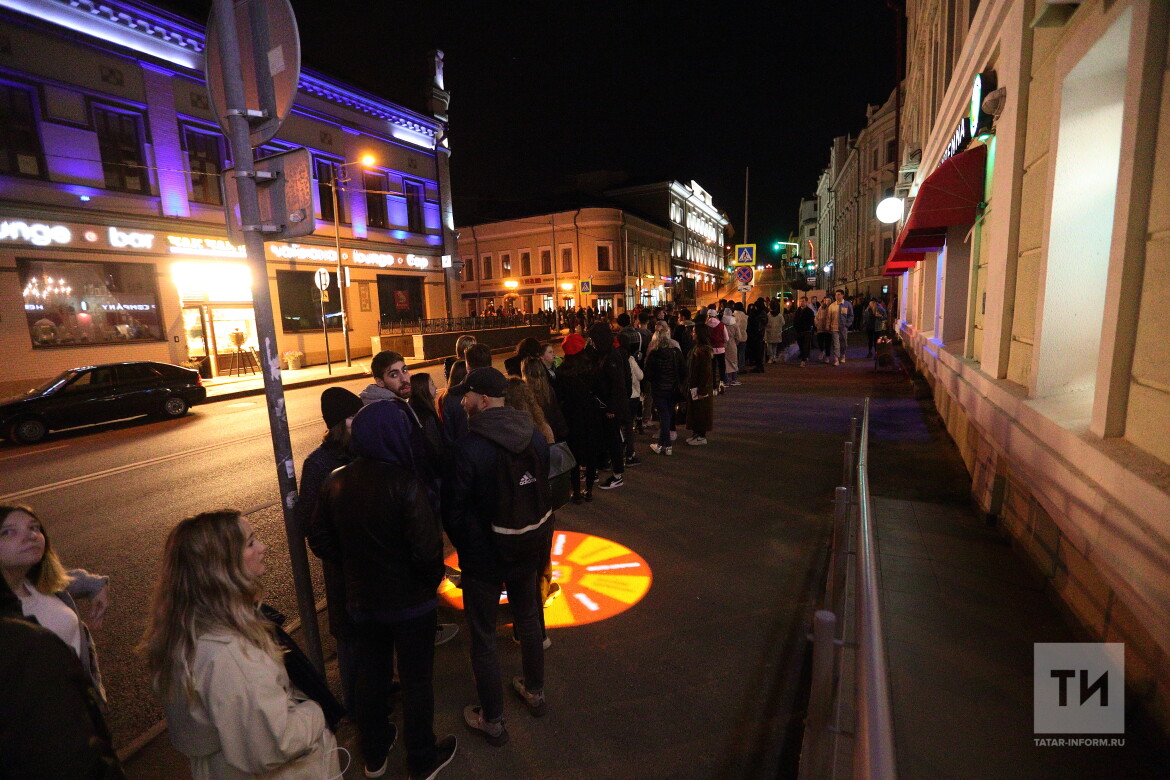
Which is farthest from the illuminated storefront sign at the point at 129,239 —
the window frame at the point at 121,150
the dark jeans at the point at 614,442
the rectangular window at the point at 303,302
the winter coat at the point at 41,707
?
the winter coat at the point at 41,707

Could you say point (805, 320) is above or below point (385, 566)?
above

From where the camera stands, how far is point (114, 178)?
1683 centimetres

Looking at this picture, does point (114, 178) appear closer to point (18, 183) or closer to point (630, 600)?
point (18, 183)

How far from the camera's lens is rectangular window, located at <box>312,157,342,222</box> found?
907 inches

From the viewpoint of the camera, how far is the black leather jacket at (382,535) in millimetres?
2510

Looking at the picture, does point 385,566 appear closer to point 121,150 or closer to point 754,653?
point 754,653

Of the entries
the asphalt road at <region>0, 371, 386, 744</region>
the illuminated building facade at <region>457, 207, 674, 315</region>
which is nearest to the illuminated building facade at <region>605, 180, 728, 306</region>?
the illuminated building facade at <region>457, 207, 674, 315</region>

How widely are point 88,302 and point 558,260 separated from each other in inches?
1213

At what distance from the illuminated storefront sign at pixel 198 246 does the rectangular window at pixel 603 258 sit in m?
27.2

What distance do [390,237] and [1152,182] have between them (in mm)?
27458

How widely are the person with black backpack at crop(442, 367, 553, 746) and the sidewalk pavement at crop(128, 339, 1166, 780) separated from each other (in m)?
0.49

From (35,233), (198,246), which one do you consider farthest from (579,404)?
(198,246)

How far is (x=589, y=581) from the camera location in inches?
186

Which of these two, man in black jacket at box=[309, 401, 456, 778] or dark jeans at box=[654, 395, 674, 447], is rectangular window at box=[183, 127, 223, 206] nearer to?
dark jeans at box=[654, 395, 674, 447]
